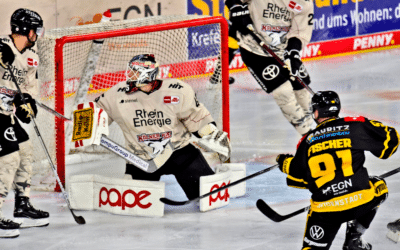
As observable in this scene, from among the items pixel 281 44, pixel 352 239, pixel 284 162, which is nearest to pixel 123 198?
pixel 284 162

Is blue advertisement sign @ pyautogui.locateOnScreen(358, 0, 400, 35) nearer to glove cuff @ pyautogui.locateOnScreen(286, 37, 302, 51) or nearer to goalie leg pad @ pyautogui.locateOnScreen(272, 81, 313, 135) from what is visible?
glove cuff @ pyautogui.locateOnScreen(286, 37, 302, 51)

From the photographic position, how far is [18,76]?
481cm

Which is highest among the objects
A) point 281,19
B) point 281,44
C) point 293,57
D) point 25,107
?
point 281,19

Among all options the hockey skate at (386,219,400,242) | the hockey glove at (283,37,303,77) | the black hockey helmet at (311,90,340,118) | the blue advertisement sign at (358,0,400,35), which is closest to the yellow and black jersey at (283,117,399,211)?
the black hockey helmet at (311,90,340,118)

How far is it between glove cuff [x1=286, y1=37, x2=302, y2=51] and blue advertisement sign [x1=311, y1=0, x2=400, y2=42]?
3998 millimetres

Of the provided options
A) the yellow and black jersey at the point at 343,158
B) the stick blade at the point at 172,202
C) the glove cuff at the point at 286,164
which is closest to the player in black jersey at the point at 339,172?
the yellow and black jersey at the point at 343,158

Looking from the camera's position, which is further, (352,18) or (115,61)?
(352,18)

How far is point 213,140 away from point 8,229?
130 cm

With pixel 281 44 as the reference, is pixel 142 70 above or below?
below

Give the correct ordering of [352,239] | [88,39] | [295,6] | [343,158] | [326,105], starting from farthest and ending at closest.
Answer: [295,6] < [88,39] < [352,239] < [326,105] < [343,158]

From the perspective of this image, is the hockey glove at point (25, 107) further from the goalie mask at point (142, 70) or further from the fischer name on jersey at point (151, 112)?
the goalie mask at point (142, 70)

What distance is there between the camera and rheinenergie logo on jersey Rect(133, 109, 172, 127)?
511 cm

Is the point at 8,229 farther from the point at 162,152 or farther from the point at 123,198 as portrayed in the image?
the point at 162,152

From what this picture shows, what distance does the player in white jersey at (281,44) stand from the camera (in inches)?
254
